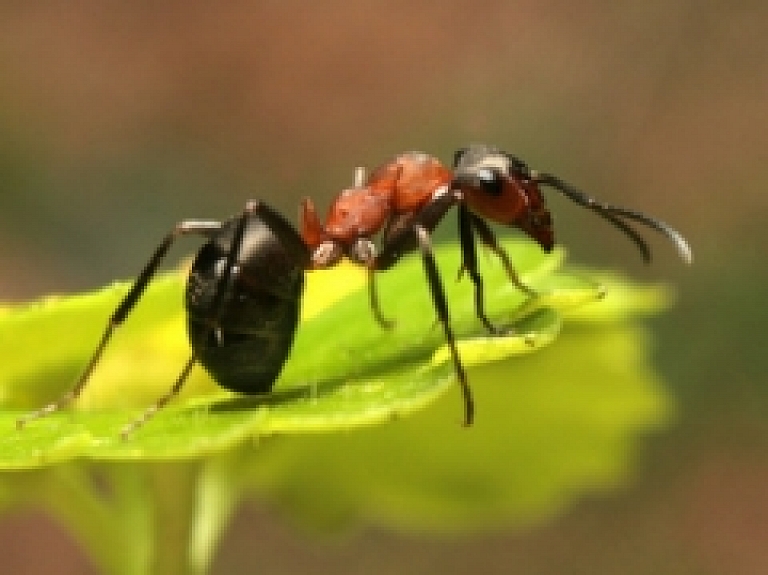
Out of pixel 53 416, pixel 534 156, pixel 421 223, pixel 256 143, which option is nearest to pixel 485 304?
pixel 421 223

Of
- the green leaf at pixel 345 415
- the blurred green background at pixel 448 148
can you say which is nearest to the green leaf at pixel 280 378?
the green leaf at pixel 345 415

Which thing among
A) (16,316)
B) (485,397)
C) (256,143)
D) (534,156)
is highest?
(16,316)

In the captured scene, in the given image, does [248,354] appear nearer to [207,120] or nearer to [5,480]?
[5,480]

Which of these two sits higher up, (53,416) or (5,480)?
(53,416)

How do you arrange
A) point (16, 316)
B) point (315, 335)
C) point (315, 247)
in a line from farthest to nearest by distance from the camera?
point (315, 247) < point (315, 335) < point (16, 316)

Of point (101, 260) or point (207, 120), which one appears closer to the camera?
point (101, 260)

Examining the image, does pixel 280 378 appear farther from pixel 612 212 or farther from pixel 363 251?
pixel 612 212

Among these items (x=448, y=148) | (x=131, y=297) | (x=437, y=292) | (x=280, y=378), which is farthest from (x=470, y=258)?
→ (x=448, y=148)
